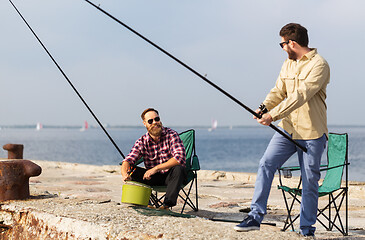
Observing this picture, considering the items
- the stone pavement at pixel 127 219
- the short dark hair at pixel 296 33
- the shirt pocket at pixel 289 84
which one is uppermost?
the short dark hair at pixel 296 33

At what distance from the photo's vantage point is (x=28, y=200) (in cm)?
436

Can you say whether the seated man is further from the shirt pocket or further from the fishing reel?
the shirt pocket

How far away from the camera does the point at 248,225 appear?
3189 millimetres

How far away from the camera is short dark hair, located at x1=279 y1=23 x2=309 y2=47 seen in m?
3.40

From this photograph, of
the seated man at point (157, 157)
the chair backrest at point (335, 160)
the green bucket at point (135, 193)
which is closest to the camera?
the green bucket at point (135, 193)

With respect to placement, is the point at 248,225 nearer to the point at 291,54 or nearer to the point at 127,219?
the point at 127,219

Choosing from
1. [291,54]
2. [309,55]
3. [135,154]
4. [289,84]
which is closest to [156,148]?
[135,154]

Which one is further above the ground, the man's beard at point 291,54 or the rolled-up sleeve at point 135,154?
the man's beard at point 291,54

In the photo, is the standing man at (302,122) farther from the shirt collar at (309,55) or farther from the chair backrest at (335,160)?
the chair backrest at (335,160)

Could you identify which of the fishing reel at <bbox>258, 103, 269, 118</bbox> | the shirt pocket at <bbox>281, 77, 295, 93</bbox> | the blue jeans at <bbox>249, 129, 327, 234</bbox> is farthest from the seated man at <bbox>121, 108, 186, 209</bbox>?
the shirt pocket at <bbox>281, 77, 295, 93</bbox>

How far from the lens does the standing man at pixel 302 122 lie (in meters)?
3.30

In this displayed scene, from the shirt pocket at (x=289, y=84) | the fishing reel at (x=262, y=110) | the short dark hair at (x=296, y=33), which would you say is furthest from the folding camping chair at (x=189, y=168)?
the short dark hair at (x=296, y=33)

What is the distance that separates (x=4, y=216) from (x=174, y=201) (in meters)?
1.52

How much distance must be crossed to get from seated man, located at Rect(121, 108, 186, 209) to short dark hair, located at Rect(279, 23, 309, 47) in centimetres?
145
